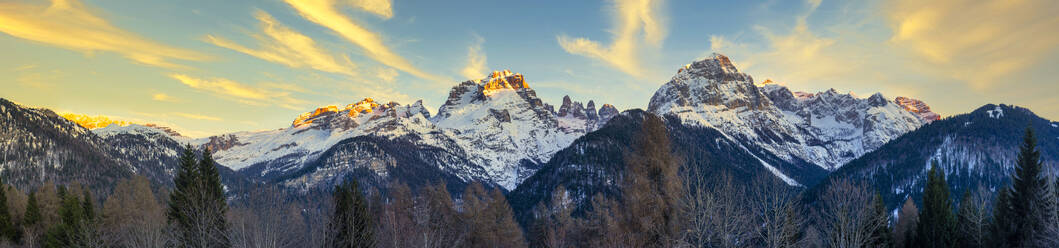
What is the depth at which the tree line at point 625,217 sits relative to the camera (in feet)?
69.3

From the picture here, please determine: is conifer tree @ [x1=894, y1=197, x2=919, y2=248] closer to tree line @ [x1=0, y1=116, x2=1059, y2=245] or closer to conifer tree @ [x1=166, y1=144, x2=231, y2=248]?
tree line @ [x1=0, y1=116, x2=1059, y2=245]

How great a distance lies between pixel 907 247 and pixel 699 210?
3855cm

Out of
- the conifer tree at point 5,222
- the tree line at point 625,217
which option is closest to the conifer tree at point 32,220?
→ the tree line at point 625,217

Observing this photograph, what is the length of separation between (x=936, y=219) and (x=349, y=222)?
148ft

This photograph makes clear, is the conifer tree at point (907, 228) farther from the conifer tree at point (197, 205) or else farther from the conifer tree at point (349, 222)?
the conifer tree at point (197, 205)

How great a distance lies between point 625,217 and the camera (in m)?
21.5

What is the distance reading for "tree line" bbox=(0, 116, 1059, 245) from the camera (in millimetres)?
21125

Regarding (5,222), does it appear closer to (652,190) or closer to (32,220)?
(32,220)

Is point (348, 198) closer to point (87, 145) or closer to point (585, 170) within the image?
point (585, 170)

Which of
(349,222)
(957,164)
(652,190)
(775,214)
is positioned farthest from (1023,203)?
(957,164)

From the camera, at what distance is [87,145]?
199 m

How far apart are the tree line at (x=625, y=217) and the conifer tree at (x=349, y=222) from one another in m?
0.12

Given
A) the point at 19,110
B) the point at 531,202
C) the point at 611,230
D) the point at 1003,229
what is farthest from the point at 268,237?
the point at 19,110

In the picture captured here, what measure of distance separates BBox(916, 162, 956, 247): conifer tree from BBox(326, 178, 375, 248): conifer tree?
4271 cm
